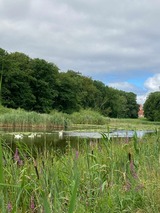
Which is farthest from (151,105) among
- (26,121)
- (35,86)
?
(26,121)

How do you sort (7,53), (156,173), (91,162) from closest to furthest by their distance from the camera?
(156,173) → (91,162) → (7,53)

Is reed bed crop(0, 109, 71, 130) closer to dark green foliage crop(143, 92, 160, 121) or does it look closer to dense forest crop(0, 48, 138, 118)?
dense forest crop(0, 48, 138, 118)

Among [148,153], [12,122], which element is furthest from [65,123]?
[148,153]

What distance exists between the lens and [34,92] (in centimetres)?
5606

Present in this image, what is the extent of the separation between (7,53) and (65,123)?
→ 2760 centimetres

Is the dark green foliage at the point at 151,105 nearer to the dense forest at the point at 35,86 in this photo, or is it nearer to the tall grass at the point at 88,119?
the dense forest at the point at 35,86

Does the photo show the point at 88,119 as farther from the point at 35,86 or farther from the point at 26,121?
the point at 35,86

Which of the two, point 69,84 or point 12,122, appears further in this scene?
point 69,84

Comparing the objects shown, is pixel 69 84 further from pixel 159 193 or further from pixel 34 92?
pixel 159 193

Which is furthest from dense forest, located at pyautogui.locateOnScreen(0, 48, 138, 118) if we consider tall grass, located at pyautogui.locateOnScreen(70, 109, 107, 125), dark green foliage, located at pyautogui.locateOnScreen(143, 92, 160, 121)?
dark green foliage, located at pyautogui.locateOnScreen(143, 92, 160, 121)

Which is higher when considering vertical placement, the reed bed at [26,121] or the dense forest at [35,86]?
the dense forest at [35,86]

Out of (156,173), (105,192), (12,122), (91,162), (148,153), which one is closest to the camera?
(105,192)

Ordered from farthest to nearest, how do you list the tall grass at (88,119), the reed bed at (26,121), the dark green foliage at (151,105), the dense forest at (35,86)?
1. the dark green foliage at (151,105)
2. the dense forest at (35,86)
3. the tall grass at (88,119)
4. the reed bed at (26,121)

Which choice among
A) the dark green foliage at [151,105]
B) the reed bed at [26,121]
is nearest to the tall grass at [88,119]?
the reed bed at [26,121]
